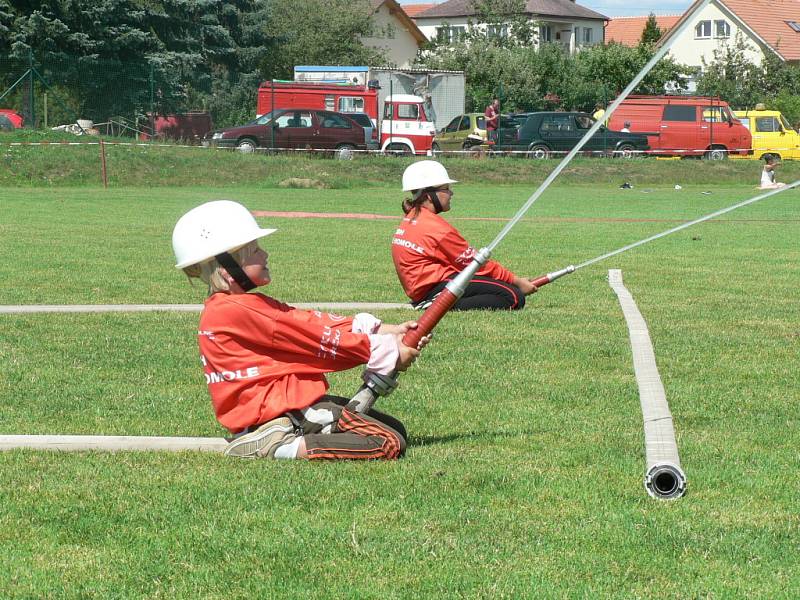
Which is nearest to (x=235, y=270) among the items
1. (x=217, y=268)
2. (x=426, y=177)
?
(x=217, y=268)

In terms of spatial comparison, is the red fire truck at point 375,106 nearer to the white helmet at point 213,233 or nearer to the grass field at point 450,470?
the grass field at point 450,470

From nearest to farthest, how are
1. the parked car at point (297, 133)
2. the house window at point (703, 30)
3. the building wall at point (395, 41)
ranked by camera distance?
the parked car at point (297, 133)
the house window at point (703, 30)
the building wall at point (395, 41)

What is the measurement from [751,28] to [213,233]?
7887cm

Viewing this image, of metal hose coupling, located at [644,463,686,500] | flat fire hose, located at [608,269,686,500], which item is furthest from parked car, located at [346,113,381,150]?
metal hose coupling, located at [644,463,686,500]

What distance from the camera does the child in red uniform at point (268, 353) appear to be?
5.68 m

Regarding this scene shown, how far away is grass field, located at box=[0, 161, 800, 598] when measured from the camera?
173 inches

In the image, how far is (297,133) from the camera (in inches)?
1679

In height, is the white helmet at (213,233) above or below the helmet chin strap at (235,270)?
above

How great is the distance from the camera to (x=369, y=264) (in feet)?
52.5

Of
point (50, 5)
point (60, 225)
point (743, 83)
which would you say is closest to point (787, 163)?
point (743, 83)

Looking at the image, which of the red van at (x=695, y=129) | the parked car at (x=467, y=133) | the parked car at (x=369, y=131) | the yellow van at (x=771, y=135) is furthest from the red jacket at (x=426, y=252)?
the yellow van at (x=771, y=135)

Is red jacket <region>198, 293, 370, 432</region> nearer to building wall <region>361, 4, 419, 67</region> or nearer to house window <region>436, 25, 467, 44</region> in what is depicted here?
house window <region>436, 25, 467, 44</region>

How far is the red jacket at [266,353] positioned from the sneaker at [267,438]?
48 mm

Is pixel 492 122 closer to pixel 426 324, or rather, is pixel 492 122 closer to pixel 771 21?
pixel 426 324
